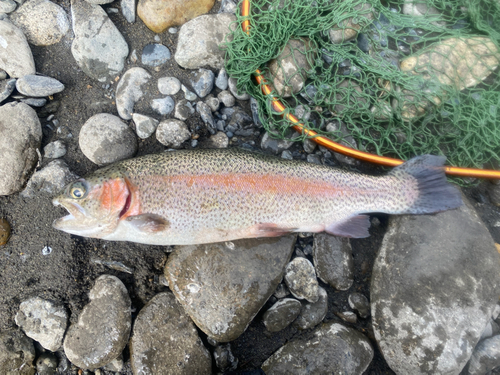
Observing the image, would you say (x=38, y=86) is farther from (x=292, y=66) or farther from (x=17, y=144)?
(x=292, y=66)

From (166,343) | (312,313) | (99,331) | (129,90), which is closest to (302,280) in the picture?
(312,313)

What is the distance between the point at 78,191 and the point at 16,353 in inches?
62.7

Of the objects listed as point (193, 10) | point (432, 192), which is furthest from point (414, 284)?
point (193, 10)

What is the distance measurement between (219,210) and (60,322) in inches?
69.7

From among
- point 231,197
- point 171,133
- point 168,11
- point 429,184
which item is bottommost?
point 429,184

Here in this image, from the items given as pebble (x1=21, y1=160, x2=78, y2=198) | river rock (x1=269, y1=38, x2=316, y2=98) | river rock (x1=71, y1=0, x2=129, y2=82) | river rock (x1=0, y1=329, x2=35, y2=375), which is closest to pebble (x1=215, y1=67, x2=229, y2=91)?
river rock (x1=269, y1=38, x2=316, y2=98)

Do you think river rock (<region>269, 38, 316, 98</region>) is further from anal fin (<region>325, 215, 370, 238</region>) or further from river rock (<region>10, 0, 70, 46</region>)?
river rock (<region>10, 0, 70, 46</region>)

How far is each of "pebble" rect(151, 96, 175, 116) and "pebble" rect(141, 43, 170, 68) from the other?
1.39ft

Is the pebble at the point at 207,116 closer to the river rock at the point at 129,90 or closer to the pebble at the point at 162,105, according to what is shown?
the pebble at the point at 162,105

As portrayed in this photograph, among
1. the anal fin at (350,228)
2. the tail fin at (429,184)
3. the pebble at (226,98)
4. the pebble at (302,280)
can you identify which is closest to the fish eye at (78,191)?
the pebble at (226,98)

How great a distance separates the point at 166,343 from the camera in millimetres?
2578

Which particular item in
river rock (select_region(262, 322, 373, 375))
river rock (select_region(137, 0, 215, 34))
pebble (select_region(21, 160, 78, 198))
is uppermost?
river rock (select_region(137, 0, 215, 34))

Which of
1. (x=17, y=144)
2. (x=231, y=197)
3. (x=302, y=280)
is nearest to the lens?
(x=231, y=197)

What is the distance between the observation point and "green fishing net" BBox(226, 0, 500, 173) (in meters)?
2.85
